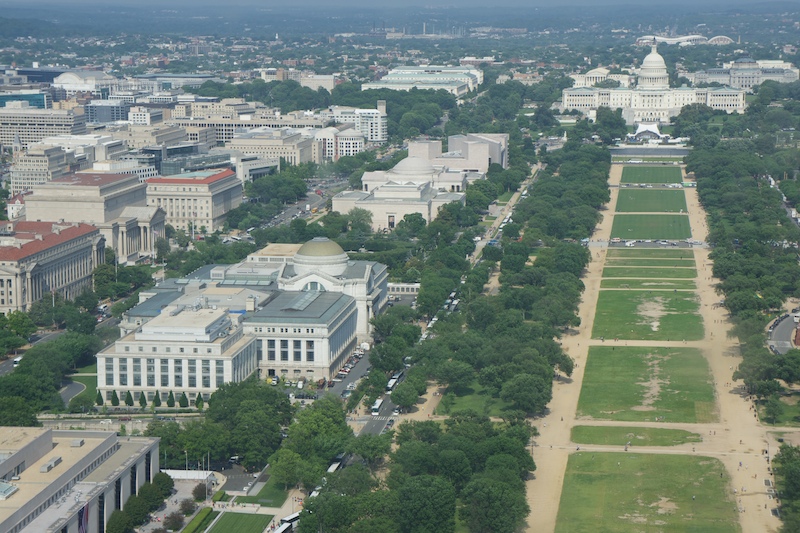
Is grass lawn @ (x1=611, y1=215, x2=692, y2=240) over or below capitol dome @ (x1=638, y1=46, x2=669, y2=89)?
below

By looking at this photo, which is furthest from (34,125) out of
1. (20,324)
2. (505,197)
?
(20,324)

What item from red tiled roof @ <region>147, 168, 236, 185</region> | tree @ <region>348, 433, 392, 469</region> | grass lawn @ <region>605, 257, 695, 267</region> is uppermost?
red tiled roof @ <region>147, 168, 236, 185</region>

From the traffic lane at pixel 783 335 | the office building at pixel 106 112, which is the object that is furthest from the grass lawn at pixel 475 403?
the office building at pixel 106 112

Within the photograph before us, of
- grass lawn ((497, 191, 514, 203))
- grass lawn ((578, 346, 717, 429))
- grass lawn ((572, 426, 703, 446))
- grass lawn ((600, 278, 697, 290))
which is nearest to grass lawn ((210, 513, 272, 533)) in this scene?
grass lawn ((572, 426, 703, 446))

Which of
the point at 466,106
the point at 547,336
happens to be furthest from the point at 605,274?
the point at 466,106

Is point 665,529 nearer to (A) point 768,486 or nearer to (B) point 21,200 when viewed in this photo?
(A) point 768,486

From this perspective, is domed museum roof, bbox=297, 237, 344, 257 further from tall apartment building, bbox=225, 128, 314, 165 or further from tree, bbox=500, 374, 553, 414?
Answer: tall apartment building, bbox=225, 128, 314, 165

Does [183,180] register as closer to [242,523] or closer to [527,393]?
[527,393]

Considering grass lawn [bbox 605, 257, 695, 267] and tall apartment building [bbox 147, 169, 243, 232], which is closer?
grass lawn [bbox 605, 257, 695, 267]
